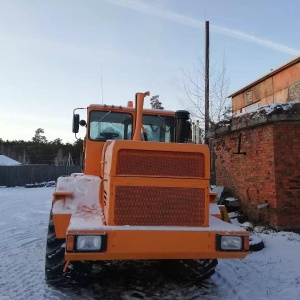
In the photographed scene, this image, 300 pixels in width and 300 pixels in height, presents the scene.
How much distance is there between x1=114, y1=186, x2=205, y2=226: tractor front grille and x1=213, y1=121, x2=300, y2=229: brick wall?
3.98m

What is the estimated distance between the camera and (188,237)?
3.44 m

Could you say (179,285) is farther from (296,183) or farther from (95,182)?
(296,183)

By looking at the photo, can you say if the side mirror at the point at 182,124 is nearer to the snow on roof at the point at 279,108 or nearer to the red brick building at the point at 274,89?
the snow on roof at the point at 279,108

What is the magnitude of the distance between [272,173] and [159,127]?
3.08 meters

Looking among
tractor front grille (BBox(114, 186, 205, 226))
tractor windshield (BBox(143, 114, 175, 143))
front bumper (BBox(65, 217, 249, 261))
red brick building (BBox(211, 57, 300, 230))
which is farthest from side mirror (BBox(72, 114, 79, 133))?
Result: red brick building (BBox(211, 57, 300, 230))

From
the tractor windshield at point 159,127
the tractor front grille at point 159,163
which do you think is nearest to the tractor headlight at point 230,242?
the tractor front grille at point 159,163

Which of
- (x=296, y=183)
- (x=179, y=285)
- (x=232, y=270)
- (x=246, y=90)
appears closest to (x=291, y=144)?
(x=296, y=183)

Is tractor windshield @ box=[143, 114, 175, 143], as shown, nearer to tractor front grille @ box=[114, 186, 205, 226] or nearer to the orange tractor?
the orange tractor

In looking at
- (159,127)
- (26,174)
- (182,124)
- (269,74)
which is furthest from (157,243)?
(26,174)

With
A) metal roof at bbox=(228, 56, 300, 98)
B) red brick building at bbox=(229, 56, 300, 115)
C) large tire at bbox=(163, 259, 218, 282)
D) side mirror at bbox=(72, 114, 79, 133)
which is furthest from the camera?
red brick building at bbox=(229, 56, 300, 115)

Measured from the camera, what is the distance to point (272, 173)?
715 centimetres

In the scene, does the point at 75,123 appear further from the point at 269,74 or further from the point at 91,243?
the point at 269,74

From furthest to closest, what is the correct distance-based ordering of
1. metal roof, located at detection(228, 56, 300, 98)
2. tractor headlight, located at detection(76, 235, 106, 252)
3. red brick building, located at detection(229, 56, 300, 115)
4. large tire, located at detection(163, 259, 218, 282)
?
red brick building, located at detection(229, 56, 300, 115)
metal roof, located at detection(228, 56, 300, 98)
large tire, located at detection(163, 259, 218, 282)
tractor headlight, located at detection(76, 235, 106, 252)

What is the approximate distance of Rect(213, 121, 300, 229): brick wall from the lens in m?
7.00
